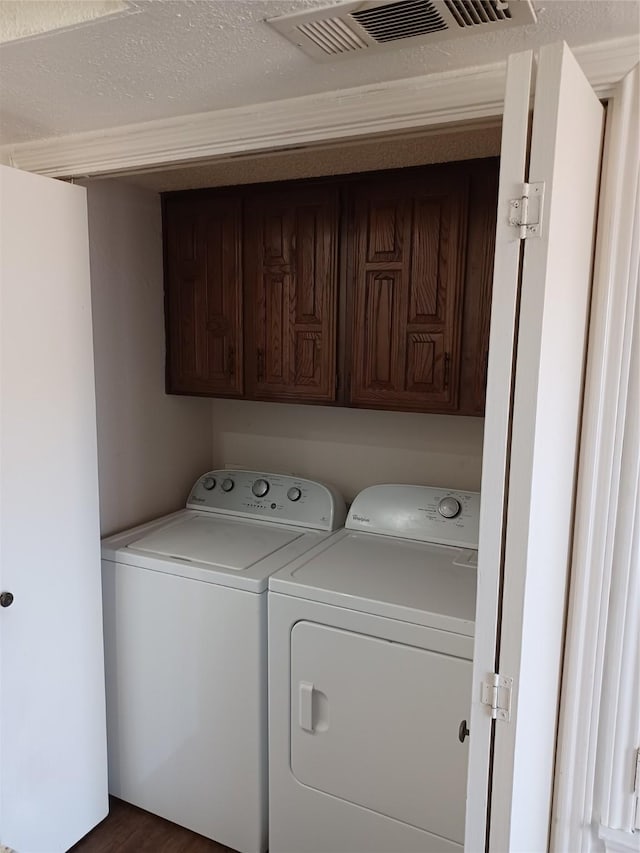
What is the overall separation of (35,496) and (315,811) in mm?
1256

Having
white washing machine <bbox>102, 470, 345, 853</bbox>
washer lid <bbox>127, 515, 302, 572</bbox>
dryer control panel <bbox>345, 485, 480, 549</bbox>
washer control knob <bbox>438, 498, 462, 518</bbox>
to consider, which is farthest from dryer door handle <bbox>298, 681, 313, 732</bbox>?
washer control knob <bbox>438, 498, 462, 518</bbox>

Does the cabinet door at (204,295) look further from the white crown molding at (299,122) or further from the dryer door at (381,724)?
the dryer door at (381,724)

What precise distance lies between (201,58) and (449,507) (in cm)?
154

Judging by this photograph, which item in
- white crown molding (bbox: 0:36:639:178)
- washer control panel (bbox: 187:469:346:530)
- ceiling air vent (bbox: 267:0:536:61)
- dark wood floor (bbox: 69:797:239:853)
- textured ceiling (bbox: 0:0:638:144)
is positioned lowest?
dark wood floor (bbox: 69:797:239:853)

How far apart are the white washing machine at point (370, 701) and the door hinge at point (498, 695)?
54 centimetres

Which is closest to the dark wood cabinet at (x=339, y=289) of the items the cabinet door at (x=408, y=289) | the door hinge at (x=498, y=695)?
the cabinet door at (x=408, y=289)

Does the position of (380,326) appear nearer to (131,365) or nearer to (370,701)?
(131,365)

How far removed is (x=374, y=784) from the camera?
173 cm

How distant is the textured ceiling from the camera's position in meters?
1.07

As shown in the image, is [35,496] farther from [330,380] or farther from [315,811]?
[315,811]

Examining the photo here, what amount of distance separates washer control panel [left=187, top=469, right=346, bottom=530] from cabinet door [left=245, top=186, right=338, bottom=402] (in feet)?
1.24

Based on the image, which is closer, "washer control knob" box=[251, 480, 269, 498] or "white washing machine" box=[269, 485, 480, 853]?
"white washing machine" box=[269, 485, 480, 853]

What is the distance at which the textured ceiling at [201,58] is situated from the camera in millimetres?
1065

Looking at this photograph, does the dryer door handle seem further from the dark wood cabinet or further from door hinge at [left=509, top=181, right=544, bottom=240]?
door hinge at [left=509, top=181, right=544, bottom=240]
